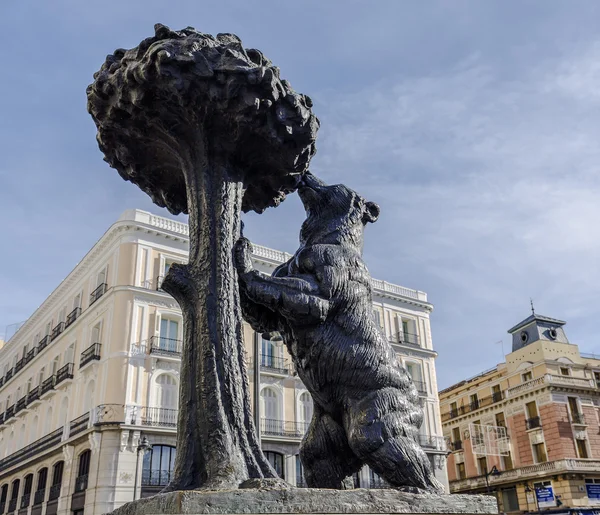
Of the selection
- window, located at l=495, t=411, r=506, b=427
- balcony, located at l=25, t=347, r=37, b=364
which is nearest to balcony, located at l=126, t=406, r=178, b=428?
balcony, located at l=25, t=347, r=37, b=364

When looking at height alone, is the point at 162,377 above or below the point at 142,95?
above

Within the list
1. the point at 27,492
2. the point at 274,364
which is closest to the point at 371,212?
the point at 274,364

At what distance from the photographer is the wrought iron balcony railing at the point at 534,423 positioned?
37.5 m

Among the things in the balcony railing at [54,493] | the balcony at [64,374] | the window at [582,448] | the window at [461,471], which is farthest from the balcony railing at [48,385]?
the window at [582,448]

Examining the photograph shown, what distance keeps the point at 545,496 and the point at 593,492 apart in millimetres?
2644

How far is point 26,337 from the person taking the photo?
36688 mm

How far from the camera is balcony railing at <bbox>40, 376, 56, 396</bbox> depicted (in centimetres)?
2878

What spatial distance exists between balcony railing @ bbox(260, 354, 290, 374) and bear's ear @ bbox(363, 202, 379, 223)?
23.9 m

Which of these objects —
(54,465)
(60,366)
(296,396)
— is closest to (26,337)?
(60,366)

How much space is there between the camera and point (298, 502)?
2629mm

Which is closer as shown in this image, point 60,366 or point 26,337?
point 60,366

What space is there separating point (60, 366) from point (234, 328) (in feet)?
95.0

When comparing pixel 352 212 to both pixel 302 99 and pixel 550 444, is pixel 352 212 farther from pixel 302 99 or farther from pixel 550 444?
pixel 550 444

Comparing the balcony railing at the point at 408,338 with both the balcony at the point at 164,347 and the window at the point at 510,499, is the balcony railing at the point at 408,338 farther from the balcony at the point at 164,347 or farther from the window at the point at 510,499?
the window at the point at 510,499
